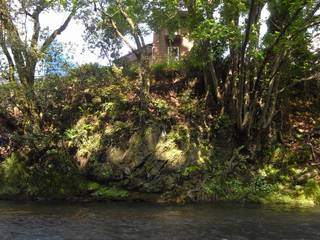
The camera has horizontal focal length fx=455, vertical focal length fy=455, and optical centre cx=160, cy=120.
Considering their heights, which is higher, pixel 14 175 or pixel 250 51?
pixel 250 51

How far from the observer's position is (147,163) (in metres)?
19.5

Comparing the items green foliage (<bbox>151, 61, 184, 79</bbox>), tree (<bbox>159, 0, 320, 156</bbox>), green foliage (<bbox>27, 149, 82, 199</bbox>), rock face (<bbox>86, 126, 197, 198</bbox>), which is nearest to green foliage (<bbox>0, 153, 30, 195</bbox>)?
green foliage (<bbox>27, 149, 82, 199</bbox>)

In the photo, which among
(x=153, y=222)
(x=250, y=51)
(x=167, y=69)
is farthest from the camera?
(x=167, y=69)

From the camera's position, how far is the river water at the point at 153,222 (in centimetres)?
1188

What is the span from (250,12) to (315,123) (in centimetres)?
880

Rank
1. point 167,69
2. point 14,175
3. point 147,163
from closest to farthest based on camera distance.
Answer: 1. point 147,163
2. point 14,175
3. point 167,69

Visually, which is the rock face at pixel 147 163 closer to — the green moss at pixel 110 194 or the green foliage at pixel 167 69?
the green moss at pixel 110 194

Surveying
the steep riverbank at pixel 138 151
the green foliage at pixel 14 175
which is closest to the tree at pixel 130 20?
the steep riverbank at pixel 138 151

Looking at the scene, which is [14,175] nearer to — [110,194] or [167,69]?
[110,194]

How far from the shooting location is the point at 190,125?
21.5m

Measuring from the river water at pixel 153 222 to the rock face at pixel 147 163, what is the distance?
1.67 metres

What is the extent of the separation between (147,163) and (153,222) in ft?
19.7

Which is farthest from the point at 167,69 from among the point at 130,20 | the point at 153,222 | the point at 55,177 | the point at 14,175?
the point at 153,222

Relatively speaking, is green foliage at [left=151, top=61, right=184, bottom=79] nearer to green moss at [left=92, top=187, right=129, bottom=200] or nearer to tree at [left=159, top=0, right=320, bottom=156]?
tree at [left=159, top=0, right=320, bottom=156]
